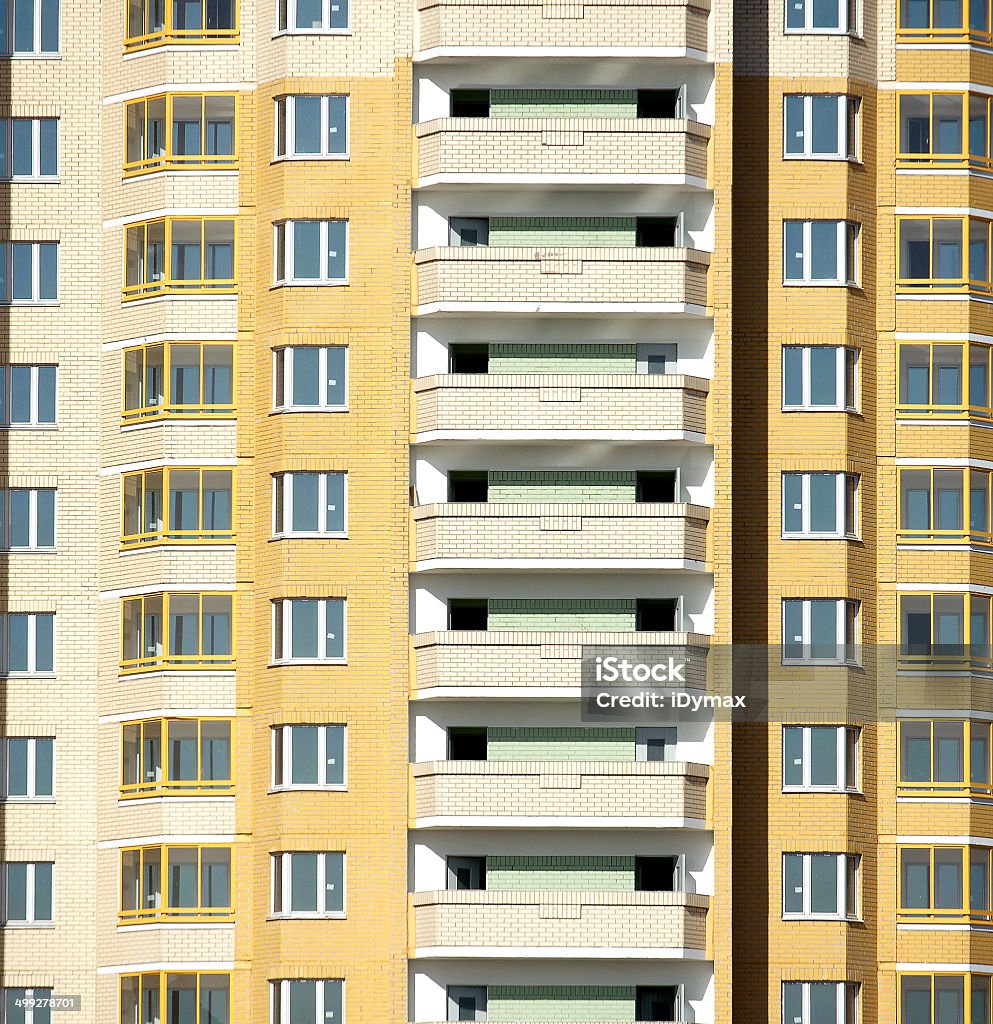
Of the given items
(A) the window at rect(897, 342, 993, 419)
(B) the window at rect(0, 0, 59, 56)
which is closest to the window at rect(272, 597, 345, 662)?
(A) the window at rect(897, 342, 993, 419)

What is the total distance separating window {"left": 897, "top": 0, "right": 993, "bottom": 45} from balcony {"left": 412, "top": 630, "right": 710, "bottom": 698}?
18.3 m

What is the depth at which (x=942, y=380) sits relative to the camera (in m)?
68.7

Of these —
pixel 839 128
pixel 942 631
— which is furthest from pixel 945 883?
pixel 839 128

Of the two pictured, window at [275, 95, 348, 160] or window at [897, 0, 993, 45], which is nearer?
window at [275, 95, 348, 160]

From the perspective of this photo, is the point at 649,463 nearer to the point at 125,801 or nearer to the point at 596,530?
the point at 596,530

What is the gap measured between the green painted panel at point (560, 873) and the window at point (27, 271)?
799 inches

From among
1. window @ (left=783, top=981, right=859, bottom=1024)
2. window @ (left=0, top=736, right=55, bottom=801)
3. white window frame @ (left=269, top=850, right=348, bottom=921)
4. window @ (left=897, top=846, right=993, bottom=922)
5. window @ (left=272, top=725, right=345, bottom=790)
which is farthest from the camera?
window @ (left=0, top=736, right=55, bottom=801)

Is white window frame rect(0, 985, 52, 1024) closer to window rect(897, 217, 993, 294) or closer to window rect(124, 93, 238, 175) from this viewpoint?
window rect(124, 93, 238, 175)

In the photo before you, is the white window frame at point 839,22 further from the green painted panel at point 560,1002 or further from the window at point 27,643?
the green painted panel at point 560,1002

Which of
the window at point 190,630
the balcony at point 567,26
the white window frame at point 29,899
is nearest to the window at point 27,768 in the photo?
the white window frame at point 29,899

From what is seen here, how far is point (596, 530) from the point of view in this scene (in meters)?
66.2

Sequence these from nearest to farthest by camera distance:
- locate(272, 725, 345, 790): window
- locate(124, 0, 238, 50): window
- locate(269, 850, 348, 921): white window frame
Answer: locate(269, 850, 348, 921): white window frame, locate(272, 725, 345, 790): window, locate(124, 0, 238, 50): window

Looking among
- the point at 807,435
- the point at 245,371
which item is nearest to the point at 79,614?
the point at 245,371

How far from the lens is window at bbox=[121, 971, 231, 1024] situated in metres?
65.4
